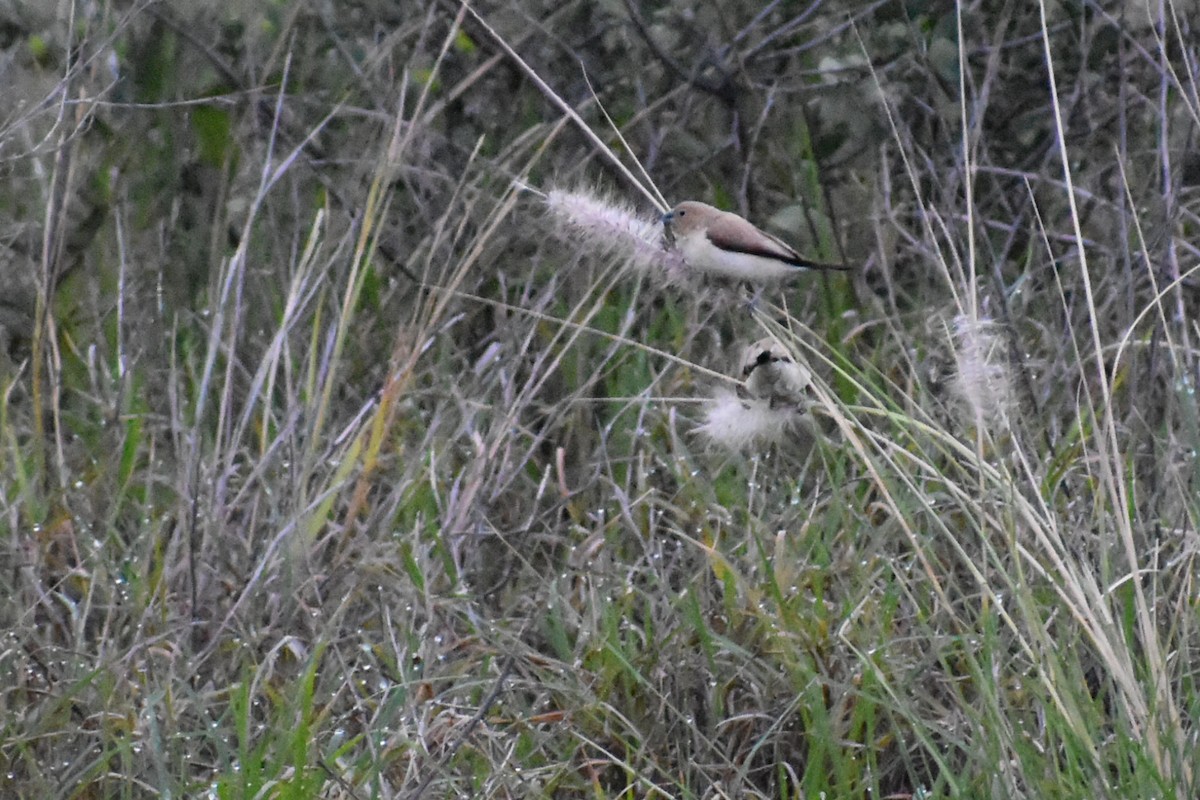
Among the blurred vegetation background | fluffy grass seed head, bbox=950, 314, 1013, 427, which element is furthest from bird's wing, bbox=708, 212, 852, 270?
fluffy grass seed head, bbox=950, 314, 1013, 427

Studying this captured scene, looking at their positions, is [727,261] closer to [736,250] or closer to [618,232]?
[736,250]

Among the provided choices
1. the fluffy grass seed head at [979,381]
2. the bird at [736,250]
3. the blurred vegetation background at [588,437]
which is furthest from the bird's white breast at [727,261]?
the fluffy grass seed head at [979,381]

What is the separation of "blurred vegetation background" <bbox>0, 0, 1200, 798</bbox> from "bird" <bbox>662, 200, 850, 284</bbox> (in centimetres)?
13

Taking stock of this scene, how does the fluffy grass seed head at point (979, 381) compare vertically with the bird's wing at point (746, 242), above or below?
above

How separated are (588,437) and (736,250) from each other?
0.70 m

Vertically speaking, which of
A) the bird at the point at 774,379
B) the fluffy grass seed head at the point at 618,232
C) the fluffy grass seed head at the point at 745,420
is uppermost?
the fluffy grass seed head at the point at 618,232

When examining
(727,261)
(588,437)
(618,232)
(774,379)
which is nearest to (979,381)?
(774,379)

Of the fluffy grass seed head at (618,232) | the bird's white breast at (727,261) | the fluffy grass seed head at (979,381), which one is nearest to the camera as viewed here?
the fluffy grass seed head at (979,381)

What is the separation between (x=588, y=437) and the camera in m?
3.69

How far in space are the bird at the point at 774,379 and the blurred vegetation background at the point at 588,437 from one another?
0.26ft

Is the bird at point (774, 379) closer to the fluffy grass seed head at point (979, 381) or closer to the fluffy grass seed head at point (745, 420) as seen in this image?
the fluffy grass seed head at point (745, 420)

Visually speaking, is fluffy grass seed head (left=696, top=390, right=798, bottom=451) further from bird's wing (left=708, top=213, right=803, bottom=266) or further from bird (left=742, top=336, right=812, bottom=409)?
bird's wing (left=708, top=213, right=803, bottom=266)

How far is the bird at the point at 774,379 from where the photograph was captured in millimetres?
2449

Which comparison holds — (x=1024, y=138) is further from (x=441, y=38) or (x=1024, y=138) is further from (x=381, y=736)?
(x=381, y=736)
